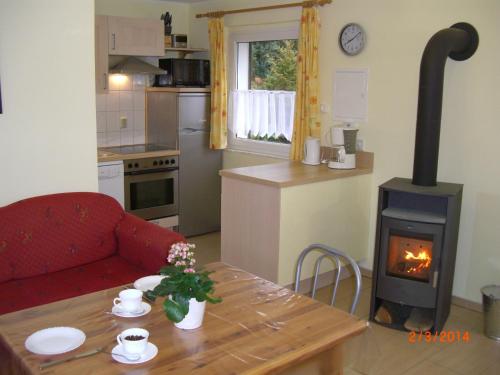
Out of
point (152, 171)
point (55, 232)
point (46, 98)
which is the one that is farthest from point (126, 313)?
point (152, 171)

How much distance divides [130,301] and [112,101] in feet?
12.5

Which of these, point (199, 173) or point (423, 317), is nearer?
point (423, 317)

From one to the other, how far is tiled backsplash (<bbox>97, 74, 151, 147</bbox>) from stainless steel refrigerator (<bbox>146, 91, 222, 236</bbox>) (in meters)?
0.09

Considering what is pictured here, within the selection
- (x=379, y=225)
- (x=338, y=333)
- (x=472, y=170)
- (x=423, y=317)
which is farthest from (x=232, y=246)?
(x=338, y=333)

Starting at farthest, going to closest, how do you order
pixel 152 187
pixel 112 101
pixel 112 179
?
pixel 112 101, pixel 152 187, pixel 112 179

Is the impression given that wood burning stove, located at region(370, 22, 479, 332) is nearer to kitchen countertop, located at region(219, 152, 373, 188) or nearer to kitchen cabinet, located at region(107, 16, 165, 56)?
kitchen countertop, located at region(219, 152, 373, 188)

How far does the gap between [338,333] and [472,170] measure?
240 centimetres

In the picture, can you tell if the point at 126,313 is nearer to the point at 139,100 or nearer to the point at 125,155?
the point at 125,155

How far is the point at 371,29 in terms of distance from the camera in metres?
4.30

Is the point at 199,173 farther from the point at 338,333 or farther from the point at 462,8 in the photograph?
the point at 338,333

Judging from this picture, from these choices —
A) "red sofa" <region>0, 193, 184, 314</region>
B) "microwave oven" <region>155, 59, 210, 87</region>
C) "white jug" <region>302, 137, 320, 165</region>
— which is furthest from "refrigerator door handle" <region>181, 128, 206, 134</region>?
"red sofa" <region>0, 193, 184, 314</region>

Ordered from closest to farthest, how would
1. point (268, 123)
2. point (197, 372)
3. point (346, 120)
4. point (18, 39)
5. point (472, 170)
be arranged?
1. point (197, 372)
2. point (18, 39)
3. point (472, 170)
4. point (346, 120)
5. point (268, 123)

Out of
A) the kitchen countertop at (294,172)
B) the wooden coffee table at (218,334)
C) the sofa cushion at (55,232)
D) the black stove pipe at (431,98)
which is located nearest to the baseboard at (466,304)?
the black stove pipe at (431,98)

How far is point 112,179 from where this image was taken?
4906 mm
